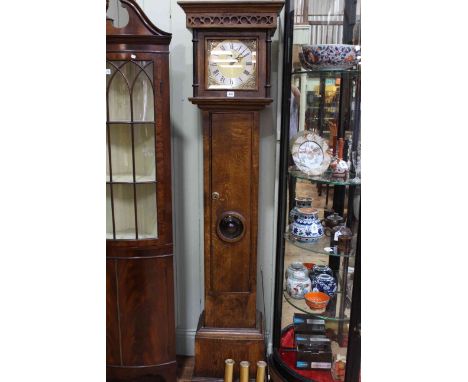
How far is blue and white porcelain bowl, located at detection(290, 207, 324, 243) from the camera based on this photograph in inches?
66.9

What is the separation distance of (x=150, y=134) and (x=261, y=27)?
64 centimetres

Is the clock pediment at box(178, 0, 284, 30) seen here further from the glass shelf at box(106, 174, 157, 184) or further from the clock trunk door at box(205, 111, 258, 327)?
the glass shelf at box(106, 174, 157, 184)

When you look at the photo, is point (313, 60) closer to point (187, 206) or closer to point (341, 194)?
point (341, 194)

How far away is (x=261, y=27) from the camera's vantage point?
153cm

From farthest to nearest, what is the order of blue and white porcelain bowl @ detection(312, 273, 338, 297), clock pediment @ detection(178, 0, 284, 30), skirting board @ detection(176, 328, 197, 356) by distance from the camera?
skirting board @ detection(176, 328, 197, 356) → blue and white porcelain bowl @ detection(312, 273, 338, 297) → clock pediment @ detection(178, 0, 284, 30)

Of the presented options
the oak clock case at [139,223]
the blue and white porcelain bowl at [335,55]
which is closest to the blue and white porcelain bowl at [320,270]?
the oak clock case at [139,223]

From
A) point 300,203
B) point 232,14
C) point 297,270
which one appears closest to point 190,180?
point 300,203

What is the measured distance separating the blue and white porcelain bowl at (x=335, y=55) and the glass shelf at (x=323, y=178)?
1.46 ft

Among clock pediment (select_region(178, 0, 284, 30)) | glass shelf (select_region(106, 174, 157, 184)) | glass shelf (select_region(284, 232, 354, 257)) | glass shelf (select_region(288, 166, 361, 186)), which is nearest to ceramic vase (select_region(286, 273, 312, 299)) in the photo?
glass shelf (select_region(284, 232, 354, 257))

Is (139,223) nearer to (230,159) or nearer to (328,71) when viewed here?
(230,159)

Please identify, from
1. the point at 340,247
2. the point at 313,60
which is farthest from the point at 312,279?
the point at 313,60

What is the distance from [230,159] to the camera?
65.1 inches

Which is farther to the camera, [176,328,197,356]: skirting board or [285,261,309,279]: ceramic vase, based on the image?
[176,328,197,356]: skirting board

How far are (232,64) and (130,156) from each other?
1.97 feet
